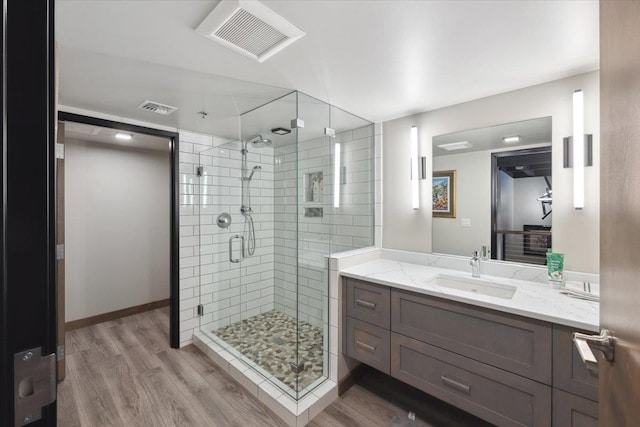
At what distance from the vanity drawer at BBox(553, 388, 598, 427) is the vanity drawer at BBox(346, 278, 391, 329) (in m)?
0.89

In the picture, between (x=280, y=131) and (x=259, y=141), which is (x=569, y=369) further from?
(x=259, y=141)

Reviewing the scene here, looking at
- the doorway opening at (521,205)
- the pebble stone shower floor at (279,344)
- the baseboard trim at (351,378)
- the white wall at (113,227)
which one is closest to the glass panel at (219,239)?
the pebble stone shower floor at (279,344)

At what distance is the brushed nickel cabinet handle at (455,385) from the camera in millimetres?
1518

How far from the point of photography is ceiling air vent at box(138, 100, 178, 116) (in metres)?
2.17

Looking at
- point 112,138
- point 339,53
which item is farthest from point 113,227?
point 339,53

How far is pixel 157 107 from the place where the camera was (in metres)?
2.24

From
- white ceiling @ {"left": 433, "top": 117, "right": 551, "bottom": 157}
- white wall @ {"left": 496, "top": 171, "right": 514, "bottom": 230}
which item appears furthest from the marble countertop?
white ceiling @ {"left": 433, "top": 117, "right": 551, "bottom": 157}

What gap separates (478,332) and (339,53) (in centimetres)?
172

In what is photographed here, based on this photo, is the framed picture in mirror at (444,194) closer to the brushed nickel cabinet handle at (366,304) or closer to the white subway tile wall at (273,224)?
the white subway tile wall at (273,224)

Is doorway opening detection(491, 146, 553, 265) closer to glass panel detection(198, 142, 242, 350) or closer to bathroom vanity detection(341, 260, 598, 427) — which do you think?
bathroom vanity detection(341, 260, 598, 427)

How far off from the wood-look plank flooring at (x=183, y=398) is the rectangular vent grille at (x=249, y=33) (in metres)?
2.27

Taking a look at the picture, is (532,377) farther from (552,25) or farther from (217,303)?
(217,303)

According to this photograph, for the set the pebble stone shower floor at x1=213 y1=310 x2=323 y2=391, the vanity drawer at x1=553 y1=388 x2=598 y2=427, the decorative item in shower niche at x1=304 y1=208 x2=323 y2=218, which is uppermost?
the decorative item in shower niche at x1=304 y1=208 x2=323 y2=218

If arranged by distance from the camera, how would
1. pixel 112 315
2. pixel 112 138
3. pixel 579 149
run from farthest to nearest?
pixel 112 315 → pixel 112 138 → pixel 579 149
